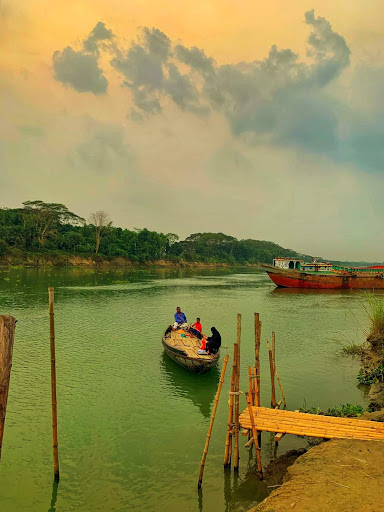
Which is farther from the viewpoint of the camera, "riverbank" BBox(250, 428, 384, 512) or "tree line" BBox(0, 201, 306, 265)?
"tree line" BBox(0, 201, 306, 265)

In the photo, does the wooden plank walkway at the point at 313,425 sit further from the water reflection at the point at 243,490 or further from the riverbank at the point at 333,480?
the water reflection at the point at 243,490

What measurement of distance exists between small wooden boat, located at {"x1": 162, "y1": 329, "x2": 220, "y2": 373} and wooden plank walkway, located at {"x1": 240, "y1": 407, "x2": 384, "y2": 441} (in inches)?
220

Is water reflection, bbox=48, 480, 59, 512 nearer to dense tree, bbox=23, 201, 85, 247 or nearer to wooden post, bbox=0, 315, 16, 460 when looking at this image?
wooden post, bbox=0, 315, 16, 460

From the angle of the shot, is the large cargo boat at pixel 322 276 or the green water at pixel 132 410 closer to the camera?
the green water at pixel 132 410

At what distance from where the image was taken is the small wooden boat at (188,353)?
14.0 metres

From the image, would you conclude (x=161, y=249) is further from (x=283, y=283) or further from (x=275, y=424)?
(x=275, y=424)

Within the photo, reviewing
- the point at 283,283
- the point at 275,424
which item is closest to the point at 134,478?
the point at 275,424

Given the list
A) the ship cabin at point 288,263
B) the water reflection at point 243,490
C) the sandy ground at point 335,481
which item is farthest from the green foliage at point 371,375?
the ship cabin at point 288,263

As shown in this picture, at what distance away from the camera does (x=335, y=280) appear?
52.1m

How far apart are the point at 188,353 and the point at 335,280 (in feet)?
139

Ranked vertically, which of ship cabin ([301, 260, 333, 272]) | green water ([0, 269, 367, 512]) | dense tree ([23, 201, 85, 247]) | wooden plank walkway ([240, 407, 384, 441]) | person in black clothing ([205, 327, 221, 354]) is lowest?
green water ([0, 269, 367, 512])

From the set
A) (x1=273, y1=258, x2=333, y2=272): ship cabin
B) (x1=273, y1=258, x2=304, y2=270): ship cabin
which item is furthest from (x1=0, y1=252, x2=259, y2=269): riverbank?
(x1=273, y1=258, x2=333, y2=272): ship cabin

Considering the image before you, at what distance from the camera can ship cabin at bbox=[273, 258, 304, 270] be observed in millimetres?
53750

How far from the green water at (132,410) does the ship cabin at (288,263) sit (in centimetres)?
2778
